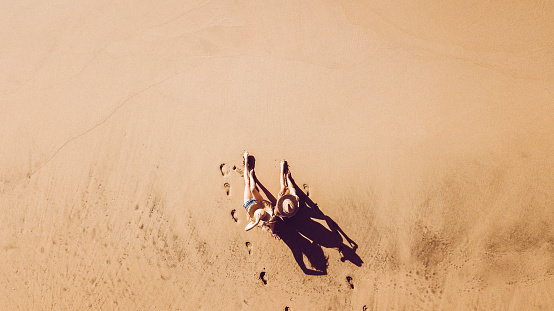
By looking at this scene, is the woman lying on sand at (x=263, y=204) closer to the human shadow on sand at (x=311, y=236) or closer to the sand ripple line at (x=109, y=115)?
the human shadow on sand at (x=311, y=236)

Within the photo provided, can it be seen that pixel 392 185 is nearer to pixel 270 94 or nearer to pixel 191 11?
pixel 270 94

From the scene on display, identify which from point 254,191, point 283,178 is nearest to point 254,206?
point 254,191

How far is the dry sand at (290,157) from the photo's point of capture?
425 centimetres

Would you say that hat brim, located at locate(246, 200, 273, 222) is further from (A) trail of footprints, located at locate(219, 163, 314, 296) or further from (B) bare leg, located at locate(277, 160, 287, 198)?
(A) trail of footprints, located at locate(219, 163, 314, 296)

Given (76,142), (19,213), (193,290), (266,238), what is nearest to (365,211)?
(266,238)

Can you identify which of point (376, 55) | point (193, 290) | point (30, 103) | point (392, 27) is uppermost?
point (392, 27)

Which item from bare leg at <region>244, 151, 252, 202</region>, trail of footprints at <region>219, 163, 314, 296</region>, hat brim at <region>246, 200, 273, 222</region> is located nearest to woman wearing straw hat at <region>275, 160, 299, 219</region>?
hat brim at <region>246, 200, 273, 222</region>

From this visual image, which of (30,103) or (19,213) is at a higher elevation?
(30,103)

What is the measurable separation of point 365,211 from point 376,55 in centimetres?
232

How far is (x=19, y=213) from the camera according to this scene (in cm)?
449

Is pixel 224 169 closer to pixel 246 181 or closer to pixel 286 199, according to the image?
pixel 246 181

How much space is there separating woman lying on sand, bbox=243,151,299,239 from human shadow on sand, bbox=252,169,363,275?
22cm

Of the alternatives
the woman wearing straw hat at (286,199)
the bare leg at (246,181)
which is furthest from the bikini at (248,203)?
the woman wearing straw hat at (286,199)

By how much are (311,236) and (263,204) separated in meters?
0.95
